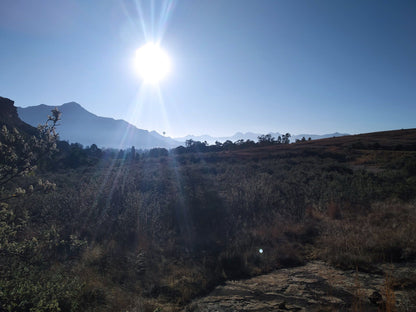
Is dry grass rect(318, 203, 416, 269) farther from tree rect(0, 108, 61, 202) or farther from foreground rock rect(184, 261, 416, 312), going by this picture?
tree rect(0, 108, 61, 202)

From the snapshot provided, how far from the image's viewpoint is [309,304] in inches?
107

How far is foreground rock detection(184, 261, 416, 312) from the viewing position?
257 cm

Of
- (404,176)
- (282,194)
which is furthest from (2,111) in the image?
(404,176)

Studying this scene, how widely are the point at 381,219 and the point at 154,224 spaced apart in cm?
578

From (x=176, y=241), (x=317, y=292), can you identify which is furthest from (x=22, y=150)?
(x=317, y=292)

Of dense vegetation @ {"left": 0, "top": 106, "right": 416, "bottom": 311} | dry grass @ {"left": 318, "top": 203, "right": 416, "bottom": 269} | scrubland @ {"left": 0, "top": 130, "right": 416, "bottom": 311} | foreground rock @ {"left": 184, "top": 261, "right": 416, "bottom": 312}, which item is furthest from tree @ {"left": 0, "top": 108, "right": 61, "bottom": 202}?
dry grass @ {"left": 318, "top": 203, "right": 416, "bottom": 269}

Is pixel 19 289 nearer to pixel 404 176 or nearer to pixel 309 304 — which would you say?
pixel 309 304

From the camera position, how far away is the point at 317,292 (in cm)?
299

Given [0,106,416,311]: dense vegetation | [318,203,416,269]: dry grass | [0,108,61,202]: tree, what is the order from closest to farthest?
[0,108,61,202]: tree → [0,106,416,311]: dense vegetation → [318,203,416,269]: dry grass

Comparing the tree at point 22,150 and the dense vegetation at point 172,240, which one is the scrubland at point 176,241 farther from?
the tree at point 22,150

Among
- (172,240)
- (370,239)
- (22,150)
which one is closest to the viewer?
(22,150)

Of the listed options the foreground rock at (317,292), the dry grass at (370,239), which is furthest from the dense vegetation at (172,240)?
the foreground rock at (317,292)

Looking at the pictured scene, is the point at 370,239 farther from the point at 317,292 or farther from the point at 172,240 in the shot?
the point at 172,240

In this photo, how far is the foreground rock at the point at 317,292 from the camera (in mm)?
2568
